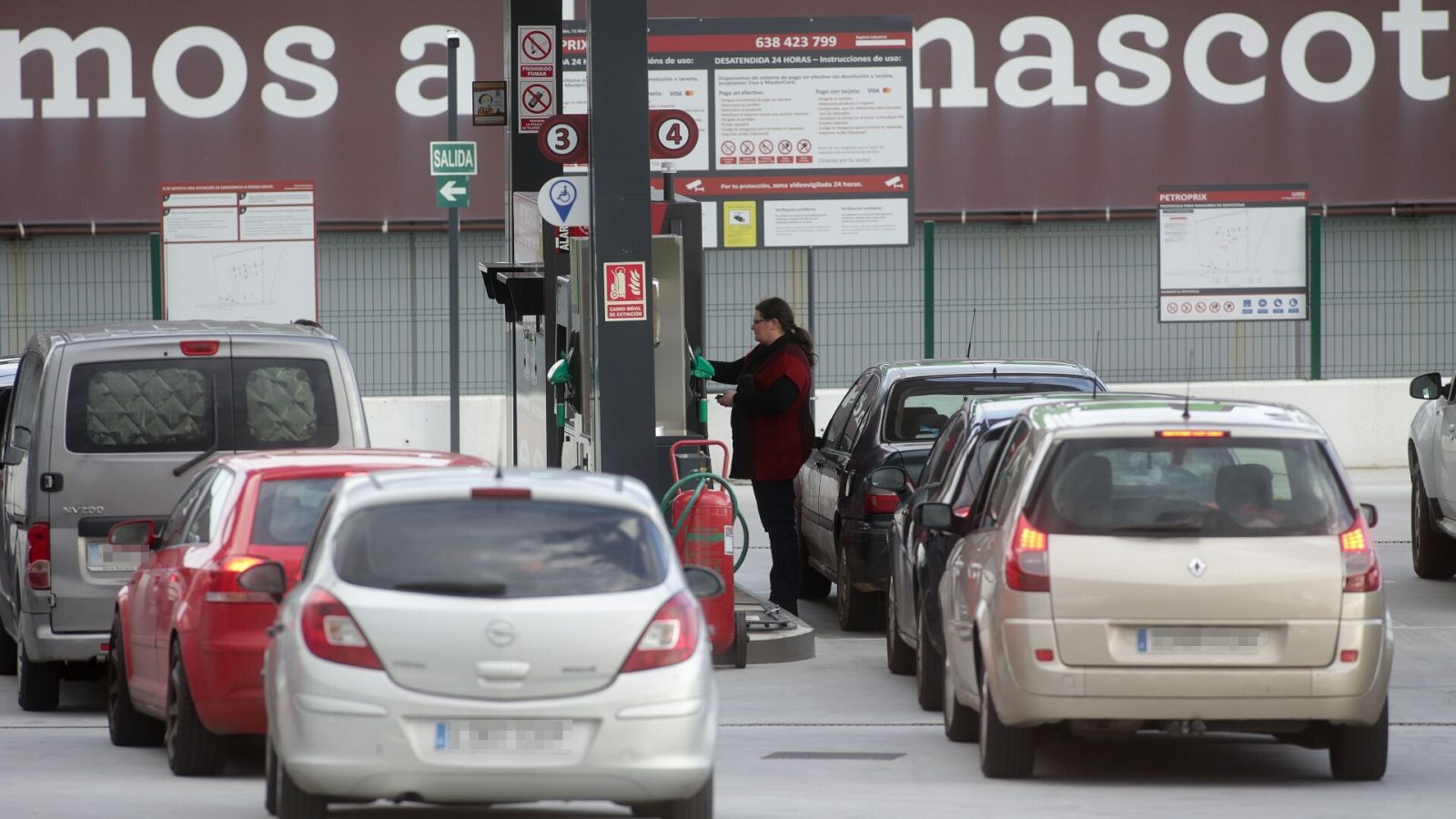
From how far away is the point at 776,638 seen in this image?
1316 cm

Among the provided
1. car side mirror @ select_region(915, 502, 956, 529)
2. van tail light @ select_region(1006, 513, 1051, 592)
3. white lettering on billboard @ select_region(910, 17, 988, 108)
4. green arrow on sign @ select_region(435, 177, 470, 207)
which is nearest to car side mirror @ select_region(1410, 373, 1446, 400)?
car side mirror @ select_region(915, 502, 956, 529)

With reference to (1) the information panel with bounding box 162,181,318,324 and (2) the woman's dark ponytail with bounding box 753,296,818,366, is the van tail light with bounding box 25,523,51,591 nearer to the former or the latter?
(2) the woman's dark ponytail with bounding box 753,296,818,366

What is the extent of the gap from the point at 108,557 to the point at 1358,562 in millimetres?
6010

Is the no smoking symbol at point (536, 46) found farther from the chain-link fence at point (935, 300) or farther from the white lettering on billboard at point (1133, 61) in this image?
the white lettering on billboard at point (1133, 61)

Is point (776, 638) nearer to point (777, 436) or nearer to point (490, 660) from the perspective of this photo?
point (777, 436)

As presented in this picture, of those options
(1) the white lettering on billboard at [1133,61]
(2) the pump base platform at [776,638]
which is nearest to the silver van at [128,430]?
(2) the pump base platform at [776,638]

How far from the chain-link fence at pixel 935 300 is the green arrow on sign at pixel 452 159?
4.47m

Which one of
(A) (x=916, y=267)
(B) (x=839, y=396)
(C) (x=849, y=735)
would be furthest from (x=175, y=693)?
(A) (x=916, y=267)

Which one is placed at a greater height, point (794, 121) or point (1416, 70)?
point (1416, 70)

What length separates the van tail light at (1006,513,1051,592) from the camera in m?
8.74

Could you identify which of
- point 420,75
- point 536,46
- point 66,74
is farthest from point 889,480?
point 66,74

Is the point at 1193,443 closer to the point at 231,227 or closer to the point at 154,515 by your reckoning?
the point at 154,515

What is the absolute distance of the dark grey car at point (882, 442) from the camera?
13758 millimetres

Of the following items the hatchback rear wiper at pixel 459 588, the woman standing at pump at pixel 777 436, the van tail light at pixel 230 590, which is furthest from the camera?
the woman standing at pump at pixel 777 436
